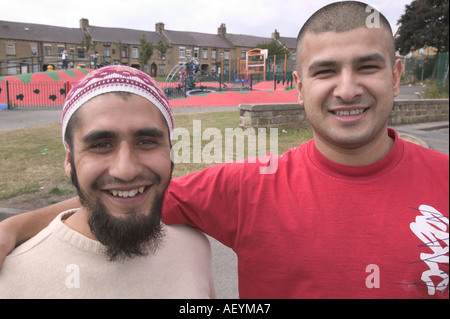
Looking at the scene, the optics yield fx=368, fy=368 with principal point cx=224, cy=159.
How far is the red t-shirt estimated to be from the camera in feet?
4.79

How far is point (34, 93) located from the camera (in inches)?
800

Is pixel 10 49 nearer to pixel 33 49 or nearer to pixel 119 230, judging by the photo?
pixel 33 49

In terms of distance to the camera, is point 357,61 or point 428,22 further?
point 357,61

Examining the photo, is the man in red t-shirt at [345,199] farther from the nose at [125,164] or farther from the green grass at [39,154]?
the green grass at [39,154]

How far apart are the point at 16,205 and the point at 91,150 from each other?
14.9 feet

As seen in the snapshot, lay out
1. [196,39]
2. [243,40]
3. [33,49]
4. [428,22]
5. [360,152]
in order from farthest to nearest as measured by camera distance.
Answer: [243,40] < [196,39] < [33,49] < [360,152] < [428,22]

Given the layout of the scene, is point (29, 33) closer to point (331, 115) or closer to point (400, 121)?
point (400, 121)

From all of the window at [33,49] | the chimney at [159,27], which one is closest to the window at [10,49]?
the window at [33,49]

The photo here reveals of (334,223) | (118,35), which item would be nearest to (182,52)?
(118,35)

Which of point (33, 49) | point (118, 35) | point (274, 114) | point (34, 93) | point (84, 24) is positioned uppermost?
point (84, 24)

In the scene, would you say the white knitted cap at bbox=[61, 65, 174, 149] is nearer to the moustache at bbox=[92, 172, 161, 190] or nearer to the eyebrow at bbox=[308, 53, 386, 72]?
the moustache at bbox=[92, 172, 161, 190]

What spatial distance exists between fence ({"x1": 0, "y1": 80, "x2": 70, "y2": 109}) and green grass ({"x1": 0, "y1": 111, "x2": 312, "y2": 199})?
9.07 m

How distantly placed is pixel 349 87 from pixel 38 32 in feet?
212
